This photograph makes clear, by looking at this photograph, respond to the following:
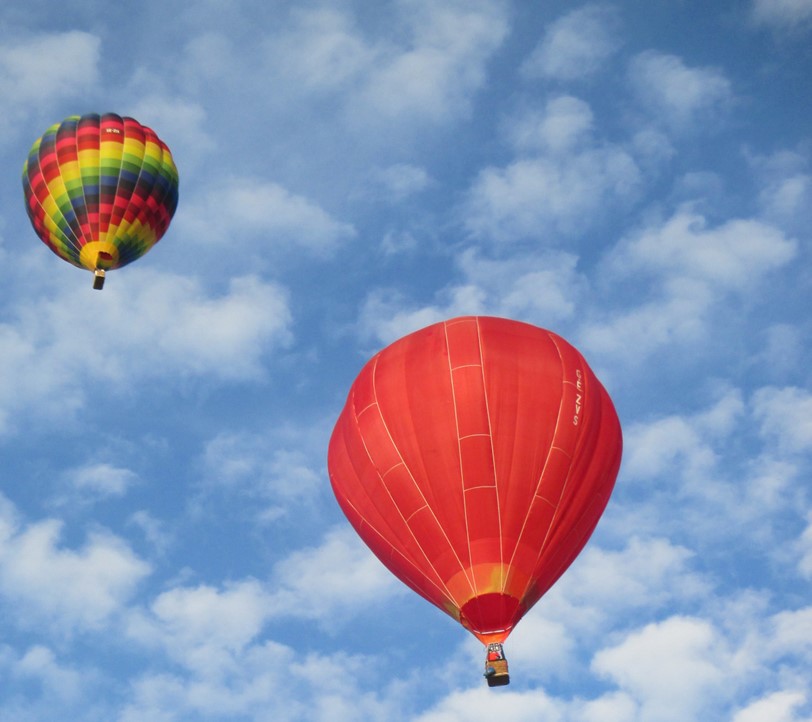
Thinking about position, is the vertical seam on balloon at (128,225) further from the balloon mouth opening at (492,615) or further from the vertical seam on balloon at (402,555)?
the balloon mouth opening at (492,615)

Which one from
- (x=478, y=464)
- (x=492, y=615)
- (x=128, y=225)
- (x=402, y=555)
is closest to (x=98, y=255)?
(x=128, y=225)

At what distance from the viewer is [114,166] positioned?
28.0 metres

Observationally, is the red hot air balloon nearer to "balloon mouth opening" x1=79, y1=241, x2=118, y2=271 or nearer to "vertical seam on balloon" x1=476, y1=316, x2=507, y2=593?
"vertical seam on balloon" x1=476, y1=316, x2=507, y2=593

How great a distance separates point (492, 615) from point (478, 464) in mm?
2512

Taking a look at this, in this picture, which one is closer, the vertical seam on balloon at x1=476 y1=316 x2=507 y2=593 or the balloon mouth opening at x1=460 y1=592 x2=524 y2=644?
the balloon mouth opening at x1=460 y1=592 x2=524 y2=644

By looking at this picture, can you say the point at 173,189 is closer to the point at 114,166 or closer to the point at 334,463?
the point at 114,166

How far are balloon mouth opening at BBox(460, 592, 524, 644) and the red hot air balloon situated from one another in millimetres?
16

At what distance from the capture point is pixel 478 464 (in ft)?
74.7

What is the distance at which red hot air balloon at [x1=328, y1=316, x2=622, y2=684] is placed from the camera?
2239 cm

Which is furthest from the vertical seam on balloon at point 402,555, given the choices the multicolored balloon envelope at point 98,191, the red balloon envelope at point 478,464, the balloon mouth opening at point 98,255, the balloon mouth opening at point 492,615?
the multicolored balloon envelope at point 98,191

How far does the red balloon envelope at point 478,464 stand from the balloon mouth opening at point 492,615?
0.02 m

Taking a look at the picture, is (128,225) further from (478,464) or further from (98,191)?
(478,464)

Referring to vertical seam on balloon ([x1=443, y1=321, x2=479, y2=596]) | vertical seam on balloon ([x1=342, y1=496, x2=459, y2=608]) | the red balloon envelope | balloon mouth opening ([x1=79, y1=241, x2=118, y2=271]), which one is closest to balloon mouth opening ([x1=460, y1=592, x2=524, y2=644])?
the red balloon envelope

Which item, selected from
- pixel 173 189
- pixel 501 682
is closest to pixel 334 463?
pixel 501 682
